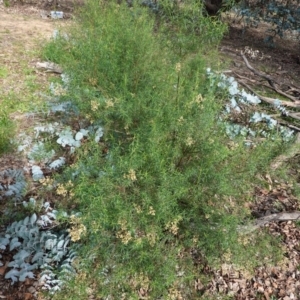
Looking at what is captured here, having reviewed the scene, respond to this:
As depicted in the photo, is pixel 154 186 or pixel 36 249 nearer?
pixel 154 186

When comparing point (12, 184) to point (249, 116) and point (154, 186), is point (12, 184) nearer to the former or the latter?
point (154, 186)

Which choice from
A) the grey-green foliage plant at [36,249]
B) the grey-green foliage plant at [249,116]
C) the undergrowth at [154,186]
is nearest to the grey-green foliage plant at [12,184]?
the grey-green foliage plant at [36,249]

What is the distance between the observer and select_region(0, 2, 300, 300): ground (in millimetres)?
2627

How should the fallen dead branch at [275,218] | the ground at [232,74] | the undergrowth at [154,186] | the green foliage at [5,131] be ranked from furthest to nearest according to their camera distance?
the green foliage at [5,131]
the fallen dead branch at [275,218]
the ground at [232,74]
the undergrowth at [154,186]

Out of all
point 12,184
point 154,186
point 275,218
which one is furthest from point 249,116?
point 12,184

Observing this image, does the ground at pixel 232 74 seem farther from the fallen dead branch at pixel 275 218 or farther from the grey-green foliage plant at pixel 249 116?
the grey-green foliage plant at pixel 249 116

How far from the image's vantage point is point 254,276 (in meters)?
2.67

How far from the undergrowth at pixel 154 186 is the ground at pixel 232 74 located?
224 millimetres

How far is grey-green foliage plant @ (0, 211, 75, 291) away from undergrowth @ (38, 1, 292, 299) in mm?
149

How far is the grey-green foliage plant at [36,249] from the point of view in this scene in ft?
7.40

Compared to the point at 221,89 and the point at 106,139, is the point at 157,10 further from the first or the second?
the point at 106,139

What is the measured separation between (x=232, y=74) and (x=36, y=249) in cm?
334

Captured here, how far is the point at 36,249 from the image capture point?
237 centimetres

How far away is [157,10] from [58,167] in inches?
135
